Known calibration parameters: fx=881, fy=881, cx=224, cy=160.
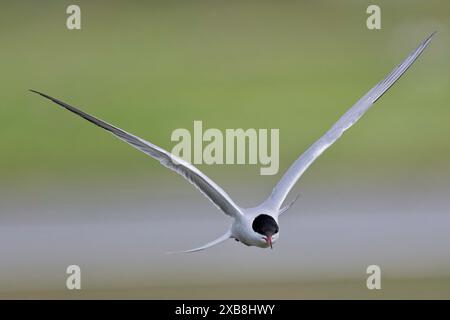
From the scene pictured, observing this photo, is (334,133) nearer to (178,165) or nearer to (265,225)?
(265,225)

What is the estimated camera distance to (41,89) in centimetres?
475

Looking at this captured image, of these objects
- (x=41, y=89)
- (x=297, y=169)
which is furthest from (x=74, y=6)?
(x=297, y=169)

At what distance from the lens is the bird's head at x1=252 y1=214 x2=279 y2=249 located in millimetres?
4023

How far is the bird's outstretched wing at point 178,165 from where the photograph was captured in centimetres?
374

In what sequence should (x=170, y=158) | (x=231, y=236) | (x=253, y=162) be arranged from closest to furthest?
(x=170, y=158) → (x=231, y=236) → (x=253, y=162)

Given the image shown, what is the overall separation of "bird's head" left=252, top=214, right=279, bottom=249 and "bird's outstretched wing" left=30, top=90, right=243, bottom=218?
14 cm

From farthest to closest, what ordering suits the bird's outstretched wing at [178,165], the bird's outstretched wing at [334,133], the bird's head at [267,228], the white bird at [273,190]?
the bird's outstretched wing at [334,133] < the bird's head at [267,228] < the white bird at [273,190] < the bird's outstretched wing at [178,165]

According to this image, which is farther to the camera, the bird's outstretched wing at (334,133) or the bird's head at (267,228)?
the bird's outstretched wing at (334,133)

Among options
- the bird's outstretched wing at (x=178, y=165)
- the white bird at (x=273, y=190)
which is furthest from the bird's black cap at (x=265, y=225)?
the bird's outstretched wing at (x=178, y=165)

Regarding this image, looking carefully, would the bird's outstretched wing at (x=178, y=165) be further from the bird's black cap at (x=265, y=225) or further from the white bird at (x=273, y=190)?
the bird's black cap at (x=265, y=225)

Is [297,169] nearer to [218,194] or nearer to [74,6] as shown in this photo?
[218,194]

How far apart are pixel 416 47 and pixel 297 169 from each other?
3.54ft

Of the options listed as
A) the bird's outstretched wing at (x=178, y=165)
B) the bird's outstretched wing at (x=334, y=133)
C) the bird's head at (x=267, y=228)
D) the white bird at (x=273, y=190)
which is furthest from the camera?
the bird's outstretched wing at (x=334, y=133)

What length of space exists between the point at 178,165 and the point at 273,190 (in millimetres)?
601
